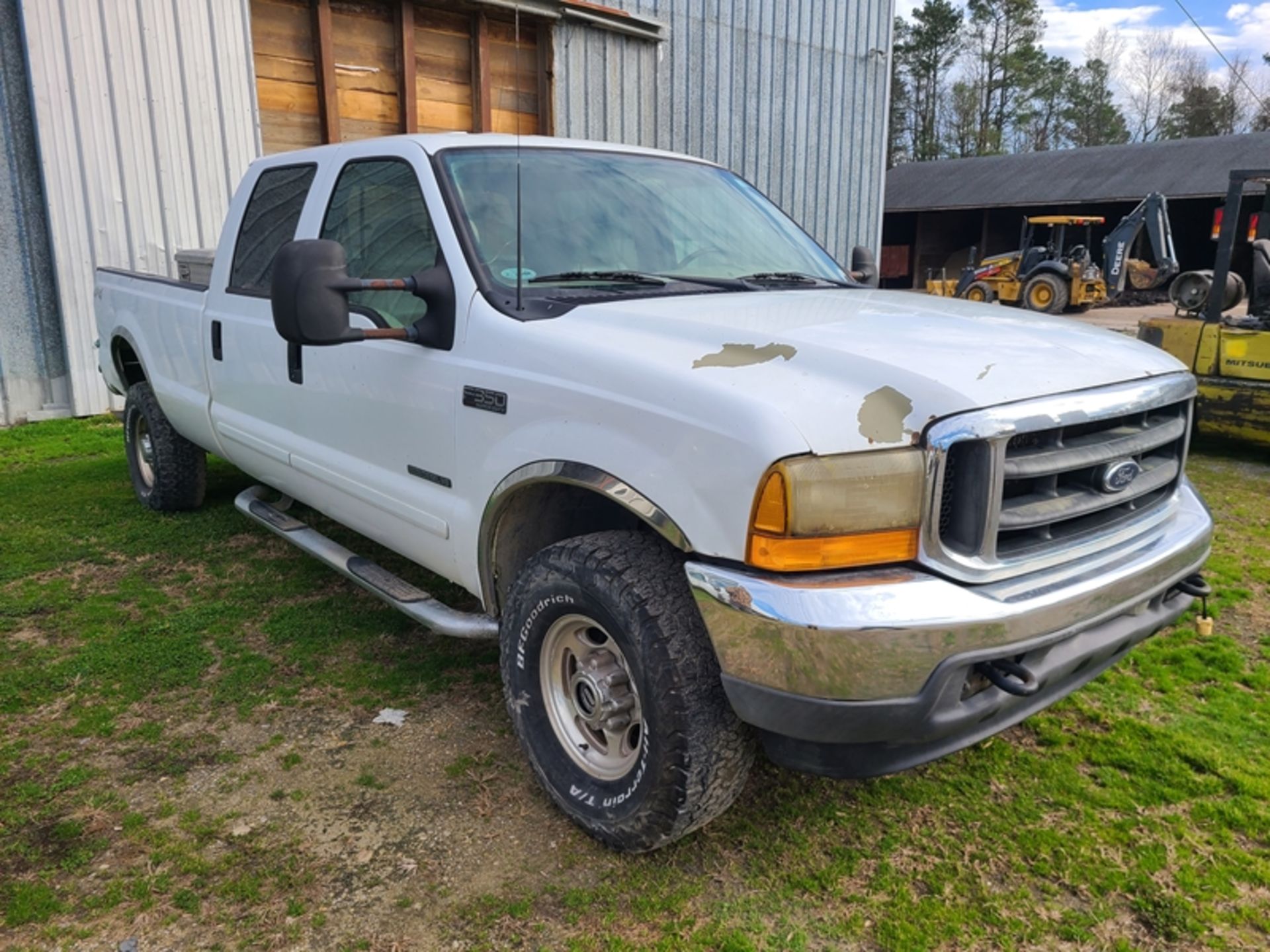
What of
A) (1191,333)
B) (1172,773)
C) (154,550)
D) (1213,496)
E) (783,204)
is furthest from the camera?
(783,204)

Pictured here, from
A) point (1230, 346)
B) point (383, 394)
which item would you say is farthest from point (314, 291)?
point (1230, 346)

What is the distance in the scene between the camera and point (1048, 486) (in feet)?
8.06

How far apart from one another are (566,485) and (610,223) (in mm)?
1087

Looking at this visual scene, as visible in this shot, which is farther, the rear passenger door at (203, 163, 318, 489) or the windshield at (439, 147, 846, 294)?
the rear passenger door at (203, 163, 318, 489)

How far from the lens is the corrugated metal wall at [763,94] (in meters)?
10.4

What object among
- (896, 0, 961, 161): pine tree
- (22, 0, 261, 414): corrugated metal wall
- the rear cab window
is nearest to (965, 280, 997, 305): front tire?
(22, 0, 261, 414): corrugated metal wall

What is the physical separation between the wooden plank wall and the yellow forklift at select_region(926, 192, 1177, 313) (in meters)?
15.2

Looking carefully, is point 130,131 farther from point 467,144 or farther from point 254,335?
point 467,144

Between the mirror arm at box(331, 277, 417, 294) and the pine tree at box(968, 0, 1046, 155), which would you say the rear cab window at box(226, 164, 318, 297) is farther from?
the pine tree at box(968, 0, 1046, 155)

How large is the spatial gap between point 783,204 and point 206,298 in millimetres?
8651

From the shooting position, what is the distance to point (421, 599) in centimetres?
341

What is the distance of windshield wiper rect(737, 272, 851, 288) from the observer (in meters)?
3.53

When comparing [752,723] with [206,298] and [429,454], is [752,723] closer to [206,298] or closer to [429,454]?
[429,454]

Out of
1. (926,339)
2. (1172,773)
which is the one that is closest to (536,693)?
(926,339)
